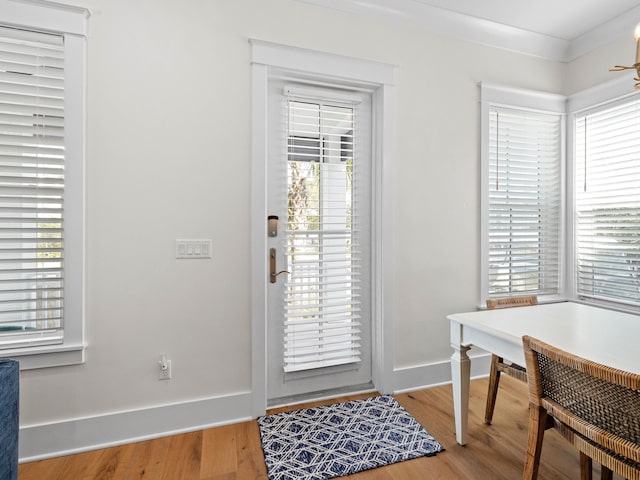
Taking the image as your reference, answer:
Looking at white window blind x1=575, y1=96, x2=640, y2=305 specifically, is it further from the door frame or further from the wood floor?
the door frame

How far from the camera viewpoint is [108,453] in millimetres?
1924

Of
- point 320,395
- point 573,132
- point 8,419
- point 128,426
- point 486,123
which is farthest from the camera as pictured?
point 573,132

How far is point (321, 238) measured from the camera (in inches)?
101

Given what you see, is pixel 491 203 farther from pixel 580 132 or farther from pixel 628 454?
pixel 628 454

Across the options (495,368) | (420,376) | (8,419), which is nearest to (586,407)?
(495,368)

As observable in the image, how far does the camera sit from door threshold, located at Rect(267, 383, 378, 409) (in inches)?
96.5

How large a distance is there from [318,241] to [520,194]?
1.93m

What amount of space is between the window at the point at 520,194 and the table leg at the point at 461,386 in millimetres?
1163

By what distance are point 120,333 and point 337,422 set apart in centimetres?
143

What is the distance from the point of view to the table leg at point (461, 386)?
1928mm

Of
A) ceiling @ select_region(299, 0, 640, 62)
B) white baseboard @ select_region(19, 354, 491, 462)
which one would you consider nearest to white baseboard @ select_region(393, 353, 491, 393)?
white baseboard @ select_region(19, 354, 491, 462)

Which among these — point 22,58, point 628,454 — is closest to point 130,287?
point 22,58

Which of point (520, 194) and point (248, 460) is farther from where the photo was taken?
point (520, 194)

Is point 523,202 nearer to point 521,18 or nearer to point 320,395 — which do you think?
point 521,18
